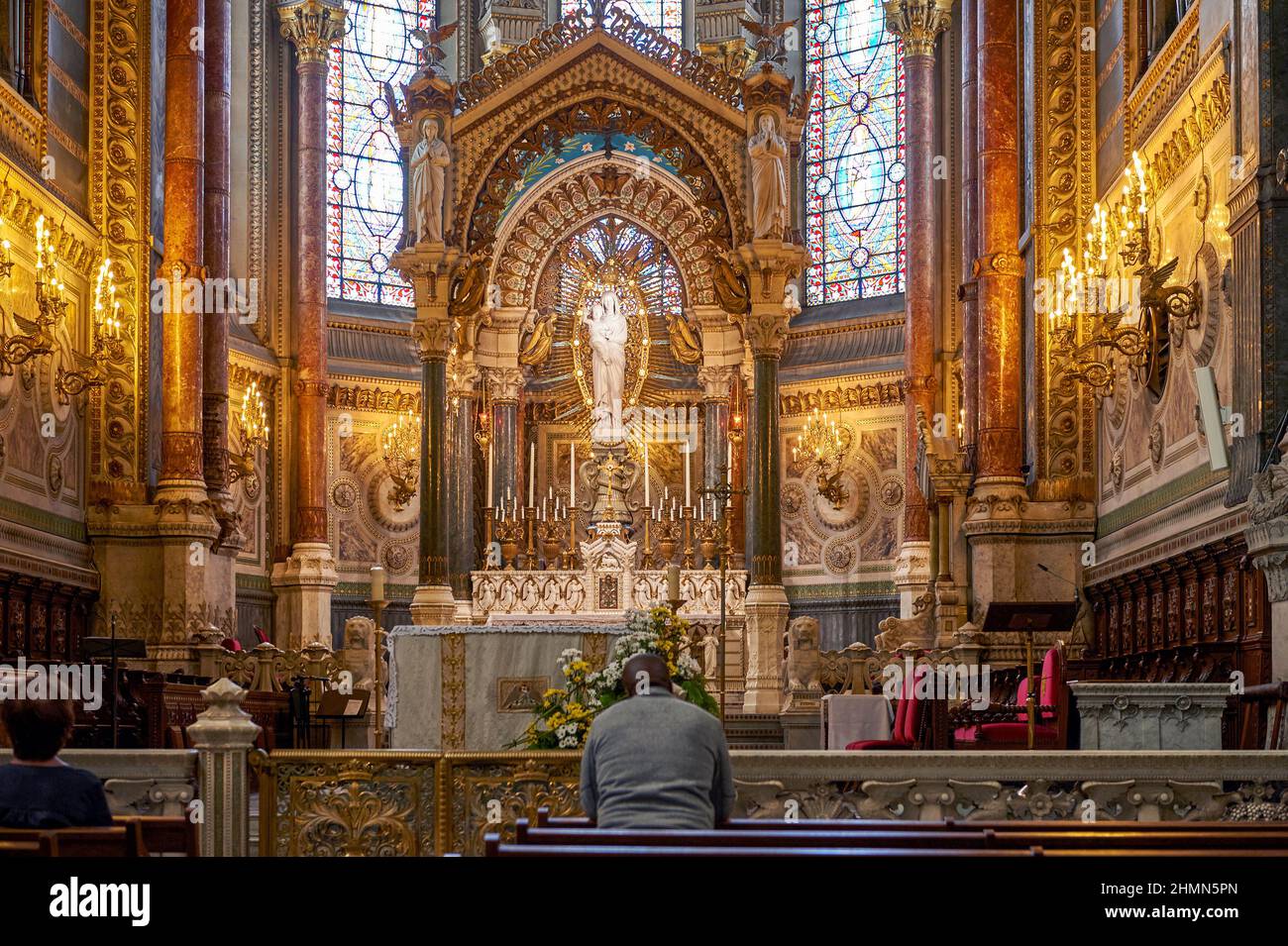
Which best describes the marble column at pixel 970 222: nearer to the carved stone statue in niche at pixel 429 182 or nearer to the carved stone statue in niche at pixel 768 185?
the carved stone statue in niche at pixel 768 185

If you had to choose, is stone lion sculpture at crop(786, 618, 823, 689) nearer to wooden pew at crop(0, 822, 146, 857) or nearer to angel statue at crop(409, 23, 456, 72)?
angel statue at crop(409, 23, 456, 72)

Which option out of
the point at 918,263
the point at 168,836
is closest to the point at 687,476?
the point at 918,263

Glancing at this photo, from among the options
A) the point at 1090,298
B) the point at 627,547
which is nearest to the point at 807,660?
the point at 627,547

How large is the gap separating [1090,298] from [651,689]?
10.1m

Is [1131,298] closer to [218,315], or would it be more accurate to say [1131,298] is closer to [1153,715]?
[1153,715]

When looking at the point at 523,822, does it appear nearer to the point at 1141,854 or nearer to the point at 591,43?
the point at 1141,854

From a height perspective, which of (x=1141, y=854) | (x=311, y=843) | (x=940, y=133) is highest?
(x=940, y=133)

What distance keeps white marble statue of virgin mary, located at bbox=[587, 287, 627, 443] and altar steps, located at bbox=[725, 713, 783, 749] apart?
5.77 metres

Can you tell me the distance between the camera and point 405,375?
86.3ft

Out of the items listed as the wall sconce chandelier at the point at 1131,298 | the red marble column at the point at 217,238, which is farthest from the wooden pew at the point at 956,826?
the red marble column at the point at 217,238

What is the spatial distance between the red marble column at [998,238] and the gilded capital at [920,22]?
5.58 m

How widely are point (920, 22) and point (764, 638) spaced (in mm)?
10042

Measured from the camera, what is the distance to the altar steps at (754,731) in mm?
18109

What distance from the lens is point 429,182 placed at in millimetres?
21203
